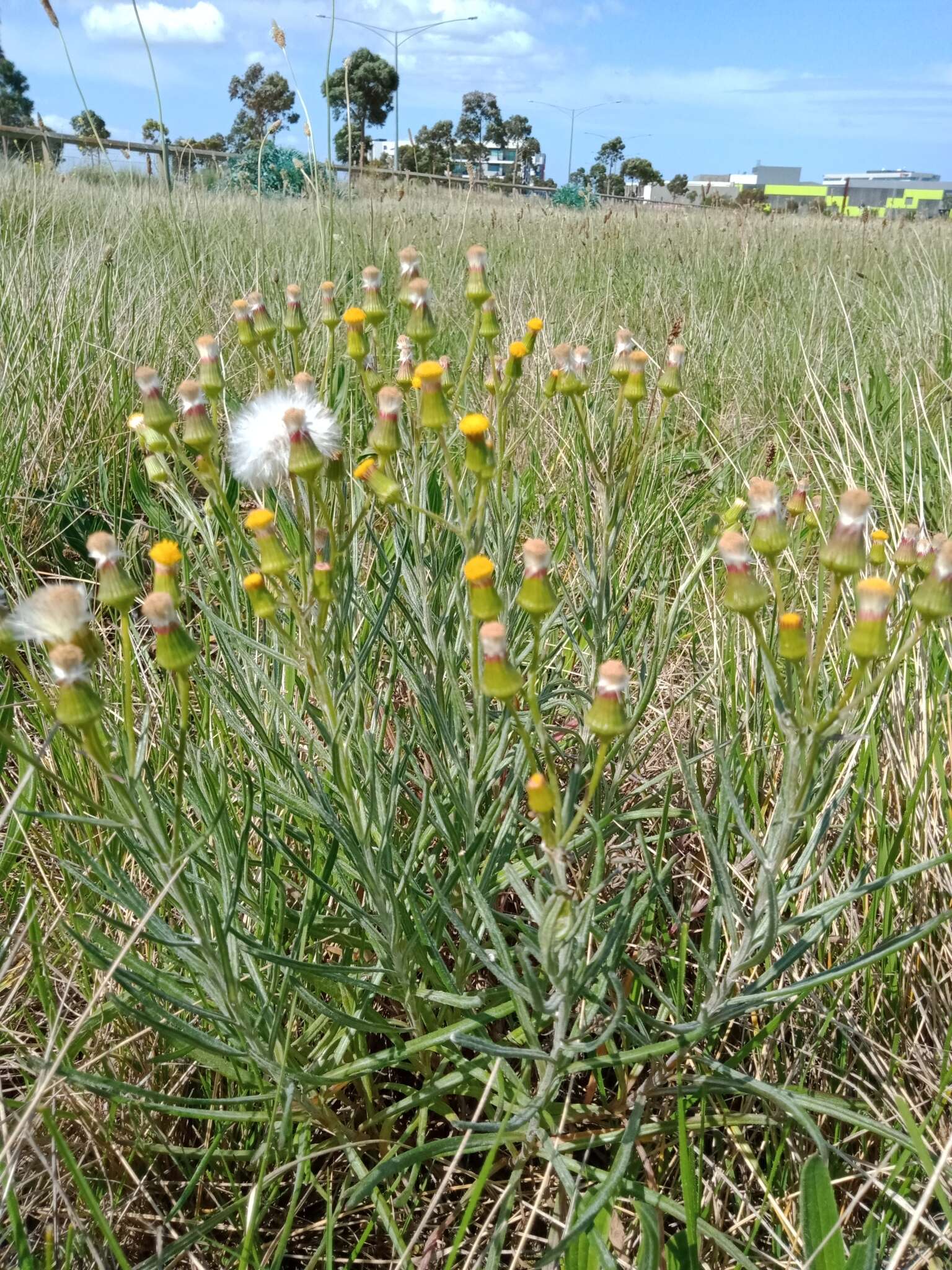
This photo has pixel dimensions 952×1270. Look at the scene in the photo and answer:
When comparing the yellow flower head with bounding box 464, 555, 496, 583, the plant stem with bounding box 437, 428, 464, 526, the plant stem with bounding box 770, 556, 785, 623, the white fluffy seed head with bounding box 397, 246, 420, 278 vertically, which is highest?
the white fluffy seed head with bounding box 397, 246, 420, 278

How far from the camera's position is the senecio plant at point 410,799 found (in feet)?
2.71

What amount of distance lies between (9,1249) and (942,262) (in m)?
6.72

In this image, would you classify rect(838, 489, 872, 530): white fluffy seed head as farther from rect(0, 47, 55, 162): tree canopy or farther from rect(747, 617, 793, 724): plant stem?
rect(0, 47, 55, 162): tree canopy

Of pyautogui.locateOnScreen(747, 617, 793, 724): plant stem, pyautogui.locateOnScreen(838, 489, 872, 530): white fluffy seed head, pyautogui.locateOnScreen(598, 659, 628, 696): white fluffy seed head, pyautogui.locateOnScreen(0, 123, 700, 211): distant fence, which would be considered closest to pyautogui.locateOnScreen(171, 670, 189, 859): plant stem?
pyautogui.locateOnScreen(598, 659, 628, 696): white fluffy seed head

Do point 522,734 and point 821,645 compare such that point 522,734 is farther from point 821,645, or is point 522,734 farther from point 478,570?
point 821,645

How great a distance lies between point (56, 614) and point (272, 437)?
19.4 inches

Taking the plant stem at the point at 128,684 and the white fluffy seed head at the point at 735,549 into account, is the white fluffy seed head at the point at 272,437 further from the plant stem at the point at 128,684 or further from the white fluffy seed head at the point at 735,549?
the white fluffy seed head at the point at 735,549

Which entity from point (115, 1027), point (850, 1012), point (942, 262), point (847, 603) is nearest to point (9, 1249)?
point (115, 1027)

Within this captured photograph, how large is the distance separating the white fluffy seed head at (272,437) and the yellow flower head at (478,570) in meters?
0.39

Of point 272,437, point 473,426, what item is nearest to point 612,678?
point 473,426

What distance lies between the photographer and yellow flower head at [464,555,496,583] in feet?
2.58

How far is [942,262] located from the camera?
570 centimetres

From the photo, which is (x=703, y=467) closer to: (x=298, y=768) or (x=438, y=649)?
(x=438, y=649)

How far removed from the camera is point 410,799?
1.42 meters
